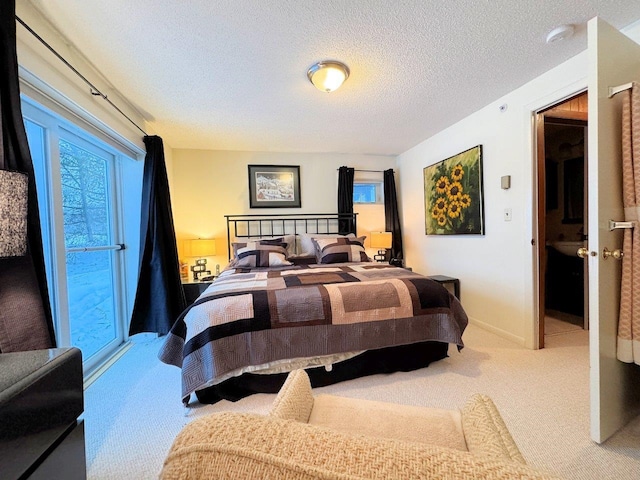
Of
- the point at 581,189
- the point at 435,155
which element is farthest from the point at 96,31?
the point at 581,189

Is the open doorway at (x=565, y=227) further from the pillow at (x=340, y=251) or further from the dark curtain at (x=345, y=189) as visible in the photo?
the dark curtain at (x=345, y=189)

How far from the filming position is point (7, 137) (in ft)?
3.58

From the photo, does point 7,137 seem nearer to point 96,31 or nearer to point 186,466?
point 96,31

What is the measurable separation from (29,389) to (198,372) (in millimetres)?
950

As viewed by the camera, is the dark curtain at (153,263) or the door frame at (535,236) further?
the dark curtain at (153,263)

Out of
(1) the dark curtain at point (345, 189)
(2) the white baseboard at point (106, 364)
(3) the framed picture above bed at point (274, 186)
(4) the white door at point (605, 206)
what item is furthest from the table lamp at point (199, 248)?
(4) the white door at point (605, 206)

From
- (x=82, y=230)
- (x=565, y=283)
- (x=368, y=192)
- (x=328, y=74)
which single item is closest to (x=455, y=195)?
(x=368, y=192)

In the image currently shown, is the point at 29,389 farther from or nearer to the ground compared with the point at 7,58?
nearer to the ground

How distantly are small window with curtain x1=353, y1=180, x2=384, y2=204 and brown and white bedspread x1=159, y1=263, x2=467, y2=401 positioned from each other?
7.44ft

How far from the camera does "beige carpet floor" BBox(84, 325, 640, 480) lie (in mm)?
1230

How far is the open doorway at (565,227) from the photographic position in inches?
113

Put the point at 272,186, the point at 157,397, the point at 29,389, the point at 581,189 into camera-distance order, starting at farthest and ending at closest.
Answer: the point at 272,186 < the point at 581,189 < the point at 157,397 < the point at 29,389

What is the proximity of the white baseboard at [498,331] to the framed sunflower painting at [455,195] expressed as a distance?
955 mm

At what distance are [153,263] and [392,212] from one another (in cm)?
320
